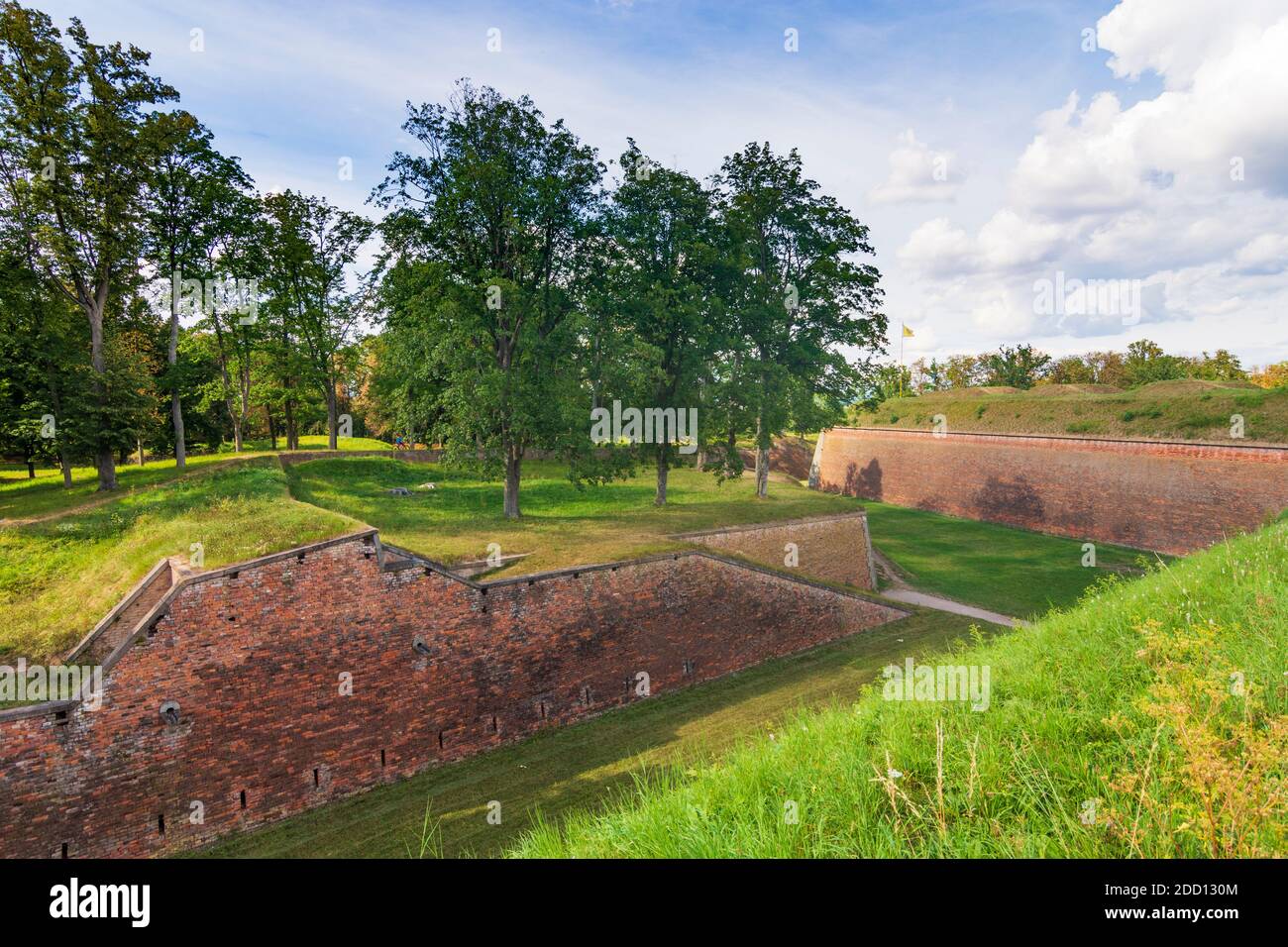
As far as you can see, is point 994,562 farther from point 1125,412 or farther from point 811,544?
point 1125,412

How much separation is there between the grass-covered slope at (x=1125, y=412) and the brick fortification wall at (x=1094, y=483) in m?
1.04

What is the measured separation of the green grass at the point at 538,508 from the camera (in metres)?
17.9

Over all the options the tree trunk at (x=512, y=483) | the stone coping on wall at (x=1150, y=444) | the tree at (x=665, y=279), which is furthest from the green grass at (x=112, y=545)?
the stone coping on wall at (x=1150, y=444)

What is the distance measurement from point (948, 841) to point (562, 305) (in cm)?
2154

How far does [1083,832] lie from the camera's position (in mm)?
3648

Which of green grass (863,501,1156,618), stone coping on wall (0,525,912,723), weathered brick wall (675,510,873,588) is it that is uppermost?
stone coping on wall (0,525,912,723)

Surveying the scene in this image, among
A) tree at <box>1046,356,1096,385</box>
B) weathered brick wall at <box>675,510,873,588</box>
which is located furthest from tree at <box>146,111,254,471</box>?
tree at <box>1046,356,1096,385</box>

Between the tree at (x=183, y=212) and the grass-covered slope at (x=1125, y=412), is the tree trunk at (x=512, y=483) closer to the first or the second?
the tree at (x=183, y=212)

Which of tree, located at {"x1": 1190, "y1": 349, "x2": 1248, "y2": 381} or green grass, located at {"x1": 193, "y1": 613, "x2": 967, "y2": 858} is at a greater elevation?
Answer: tree, located at {"x1": 1190, "y1": 349, "x2": 1248, "y2": 381}

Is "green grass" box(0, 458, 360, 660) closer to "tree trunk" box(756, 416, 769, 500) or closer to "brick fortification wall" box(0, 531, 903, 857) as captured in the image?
"brick fortification wall" box(0, 531, 903, 857)

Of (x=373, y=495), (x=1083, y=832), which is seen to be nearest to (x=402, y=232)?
(x=373, y=495)

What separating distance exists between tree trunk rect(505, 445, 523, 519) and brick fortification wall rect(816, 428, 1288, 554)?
2311 centimetres

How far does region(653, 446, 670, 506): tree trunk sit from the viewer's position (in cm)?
2577

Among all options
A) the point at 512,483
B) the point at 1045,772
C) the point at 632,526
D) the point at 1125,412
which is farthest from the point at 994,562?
the point at 1045,772
